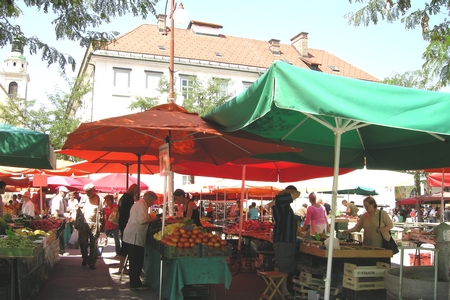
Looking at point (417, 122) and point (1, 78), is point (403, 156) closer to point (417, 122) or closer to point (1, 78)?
point (417, 122)

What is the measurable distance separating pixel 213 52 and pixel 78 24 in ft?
116

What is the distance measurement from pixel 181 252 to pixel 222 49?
39135 millimetres

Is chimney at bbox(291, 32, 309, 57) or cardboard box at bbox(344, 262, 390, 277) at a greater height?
chimney at bbox(291, 32, 309, 57)

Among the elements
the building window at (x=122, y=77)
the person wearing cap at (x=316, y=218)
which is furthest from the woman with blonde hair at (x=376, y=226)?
the building window at (x=122, y=77)

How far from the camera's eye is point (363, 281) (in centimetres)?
630

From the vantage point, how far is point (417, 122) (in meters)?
4.18

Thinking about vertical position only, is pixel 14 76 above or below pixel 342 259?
above

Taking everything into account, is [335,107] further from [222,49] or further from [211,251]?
[222,49]

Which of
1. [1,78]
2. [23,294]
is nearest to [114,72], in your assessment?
[23,294]

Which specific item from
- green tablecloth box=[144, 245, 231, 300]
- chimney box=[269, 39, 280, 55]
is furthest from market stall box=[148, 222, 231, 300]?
chimney box=[269, 39, 280, 55]

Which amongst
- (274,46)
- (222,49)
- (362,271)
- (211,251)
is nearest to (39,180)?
(211,251)

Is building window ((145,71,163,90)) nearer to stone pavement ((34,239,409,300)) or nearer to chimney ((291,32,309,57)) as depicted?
chimney ((291,32,309,57))

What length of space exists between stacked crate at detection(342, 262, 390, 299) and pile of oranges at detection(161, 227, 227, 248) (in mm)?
1808

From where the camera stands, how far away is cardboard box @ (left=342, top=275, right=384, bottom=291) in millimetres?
6238
